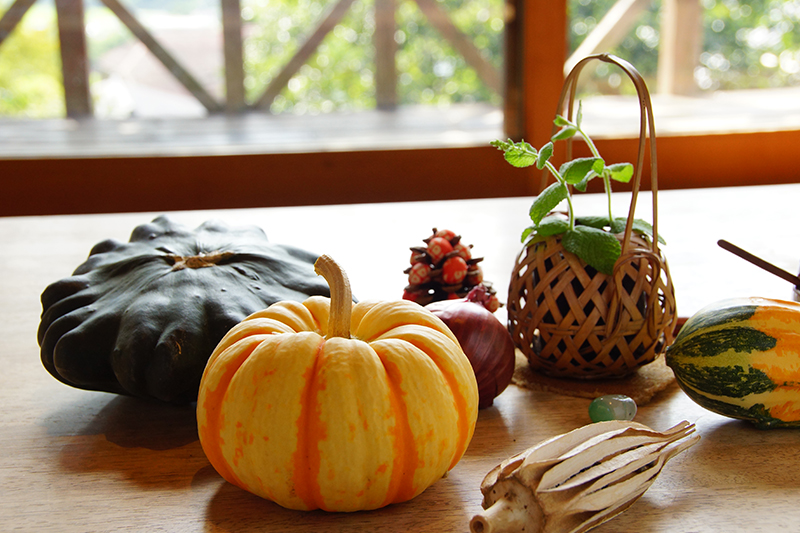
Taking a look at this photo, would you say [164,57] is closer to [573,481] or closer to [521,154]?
[521,154]

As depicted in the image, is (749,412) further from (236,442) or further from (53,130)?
(53,130)

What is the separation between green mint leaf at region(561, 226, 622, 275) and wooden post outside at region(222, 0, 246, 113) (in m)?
1.16

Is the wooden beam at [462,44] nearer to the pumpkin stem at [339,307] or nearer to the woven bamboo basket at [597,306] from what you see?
the woven bamboo basket at [597,306]

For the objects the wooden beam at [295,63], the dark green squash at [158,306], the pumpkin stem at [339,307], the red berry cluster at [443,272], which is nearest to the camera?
the pumpkin stem at [339,307]

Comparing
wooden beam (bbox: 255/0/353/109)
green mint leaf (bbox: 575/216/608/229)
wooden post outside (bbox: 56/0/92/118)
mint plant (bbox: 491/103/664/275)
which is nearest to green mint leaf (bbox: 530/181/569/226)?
mint plant (bbox: 491/103/664/275)

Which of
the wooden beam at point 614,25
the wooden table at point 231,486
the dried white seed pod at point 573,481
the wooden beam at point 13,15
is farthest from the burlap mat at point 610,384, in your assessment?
the wooden beam at point 13,15

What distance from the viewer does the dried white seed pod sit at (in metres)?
0.56

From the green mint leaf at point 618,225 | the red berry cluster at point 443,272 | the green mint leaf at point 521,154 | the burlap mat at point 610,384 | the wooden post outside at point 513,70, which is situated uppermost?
the wooden post outside at point 513,70

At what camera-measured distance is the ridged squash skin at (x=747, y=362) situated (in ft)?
2.45

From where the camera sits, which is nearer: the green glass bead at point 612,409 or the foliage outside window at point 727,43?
the green glass bead at point 612,409

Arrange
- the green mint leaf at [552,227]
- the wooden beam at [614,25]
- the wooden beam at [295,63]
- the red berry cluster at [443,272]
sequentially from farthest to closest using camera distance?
1. the wooden beam at [614,25]
2. the wooden beam at [295,63]
3. the red berry cluster at [443,272]
4. the green mint leaf at [552,227]

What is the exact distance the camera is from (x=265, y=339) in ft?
2.16

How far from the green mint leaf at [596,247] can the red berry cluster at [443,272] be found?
0.17 m

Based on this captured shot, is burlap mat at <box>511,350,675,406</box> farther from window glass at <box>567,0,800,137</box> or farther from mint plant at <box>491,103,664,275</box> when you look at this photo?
window glass at <box>567,0,800,137</box>
